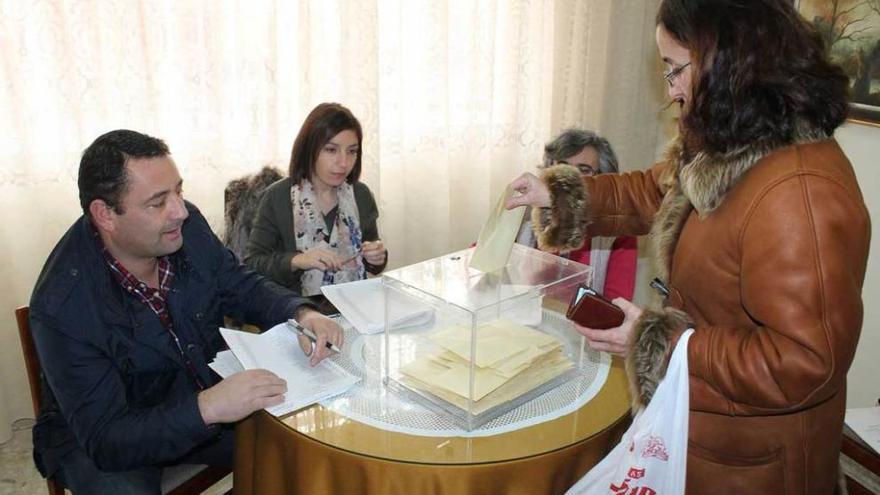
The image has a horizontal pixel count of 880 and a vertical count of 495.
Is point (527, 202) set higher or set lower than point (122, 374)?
higher

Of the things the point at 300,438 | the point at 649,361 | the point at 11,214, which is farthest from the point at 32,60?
the point at 649,361

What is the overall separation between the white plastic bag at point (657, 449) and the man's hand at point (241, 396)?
66 centimetres

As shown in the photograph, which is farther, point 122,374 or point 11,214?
point 11,214

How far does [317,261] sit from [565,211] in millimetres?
964

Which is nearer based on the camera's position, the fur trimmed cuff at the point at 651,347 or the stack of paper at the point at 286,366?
the fur trimmed cuff at the point at 651,347

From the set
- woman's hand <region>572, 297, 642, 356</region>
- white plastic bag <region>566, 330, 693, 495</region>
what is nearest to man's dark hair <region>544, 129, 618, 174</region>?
woman's hand <region>572, 297, 642, 356</region>

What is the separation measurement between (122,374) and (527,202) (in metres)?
1.08

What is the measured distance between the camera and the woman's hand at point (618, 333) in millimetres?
1282

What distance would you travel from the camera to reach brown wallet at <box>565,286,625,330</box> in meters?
1.25

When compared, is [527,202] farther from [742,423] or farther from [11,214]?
[11,214]

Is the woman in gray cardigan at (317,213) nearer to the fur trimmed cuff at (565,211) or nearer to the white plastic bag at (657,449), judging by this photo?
the fur trimmed cuff at (565,211)

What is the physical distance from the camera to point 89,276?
1.52m

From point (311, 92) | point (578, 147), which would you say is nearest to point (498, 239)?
point (578, 147)

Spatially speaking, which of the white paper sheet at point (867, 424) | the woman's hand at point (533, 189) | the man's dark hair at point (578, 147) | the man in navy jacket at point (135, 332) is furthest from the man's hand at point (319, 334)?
the white paper sheet at point (867, 424)
